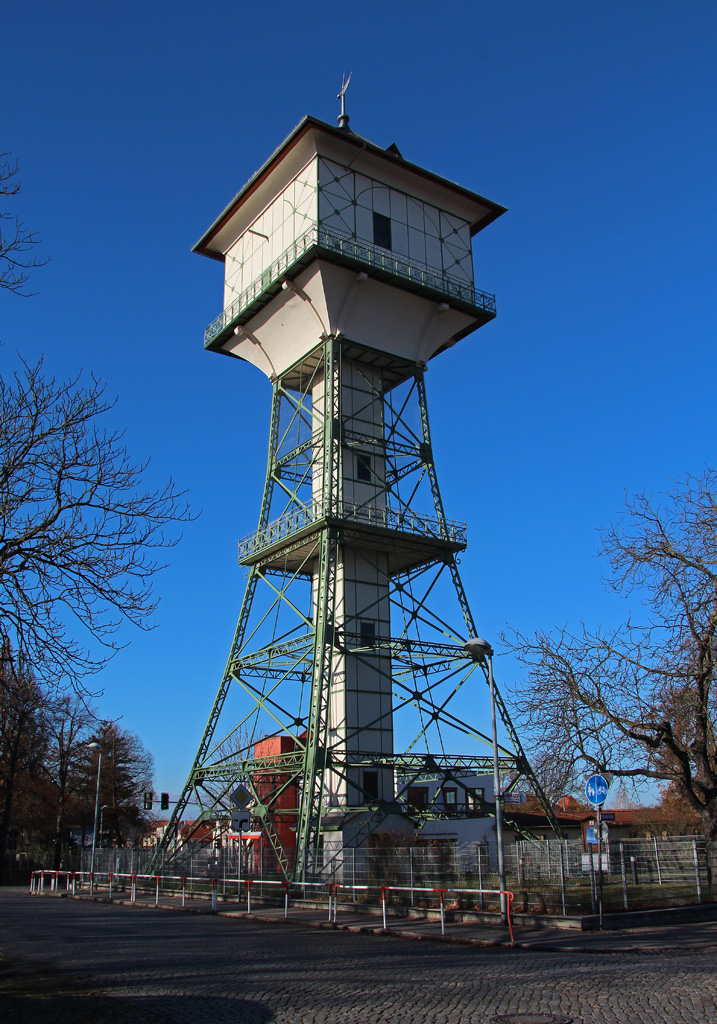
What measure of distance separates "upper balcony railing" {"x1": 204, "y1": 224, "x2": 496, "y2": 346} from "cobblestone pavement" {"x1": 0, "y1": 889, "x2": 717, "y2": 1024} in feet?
70.9

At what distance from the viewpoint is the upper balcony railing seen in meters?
29.6

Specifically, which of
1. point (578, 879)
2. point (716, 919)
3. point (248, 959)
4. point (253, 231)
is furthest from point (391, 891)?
point (253, 231)

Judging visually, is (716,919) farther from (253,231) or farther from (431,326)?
(253,231)

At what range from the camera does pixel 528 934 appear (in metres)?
16.0

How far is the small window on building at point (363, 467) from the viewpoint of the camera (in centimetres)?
3133

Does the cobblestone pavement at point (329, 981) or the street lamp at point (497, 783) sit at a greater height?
the street lamp at point (497, 783)

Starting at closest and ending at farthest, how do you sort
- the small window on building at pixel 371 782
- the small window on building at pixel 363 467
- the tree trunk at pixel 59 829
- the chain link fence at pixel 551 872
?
the chain link fence at pixel 551 872, the small window on building at pixel 371 782, the small window on building at pixel 363 467, the tree trunk at pixel 59 829

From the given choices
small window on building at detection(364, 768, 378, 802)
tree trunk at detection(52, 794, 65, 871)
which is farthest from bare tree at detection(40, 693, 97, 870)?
small window on building at detection(364, 768, 378, 802)

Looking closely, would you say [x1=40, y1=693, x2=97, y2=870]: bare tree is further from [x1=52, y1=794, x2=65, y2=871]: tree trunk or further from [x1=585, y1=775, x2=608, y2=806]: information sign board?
[x1=585, y1=775, x2=608, y2=806]: information sign board

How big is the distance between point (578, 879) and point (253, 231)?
2650 centimetres

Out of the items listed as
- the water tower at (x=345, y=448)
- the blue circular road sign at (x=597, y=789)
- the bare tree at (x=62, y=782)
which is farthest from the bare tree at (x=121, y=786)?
the blue circular road sign at (x=597, y=789)

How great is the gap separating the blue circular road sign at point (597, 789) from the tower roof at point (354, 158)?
2385 centimetres

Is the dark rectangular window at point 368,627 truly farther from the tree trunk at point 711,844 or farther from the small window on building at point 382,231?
the small window on building at point 382,231

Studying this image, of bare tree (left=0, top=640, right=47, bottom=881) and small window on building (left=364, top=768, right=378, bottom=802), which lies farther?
small window on building (left=364, top=768, right=378, bottom=802)
